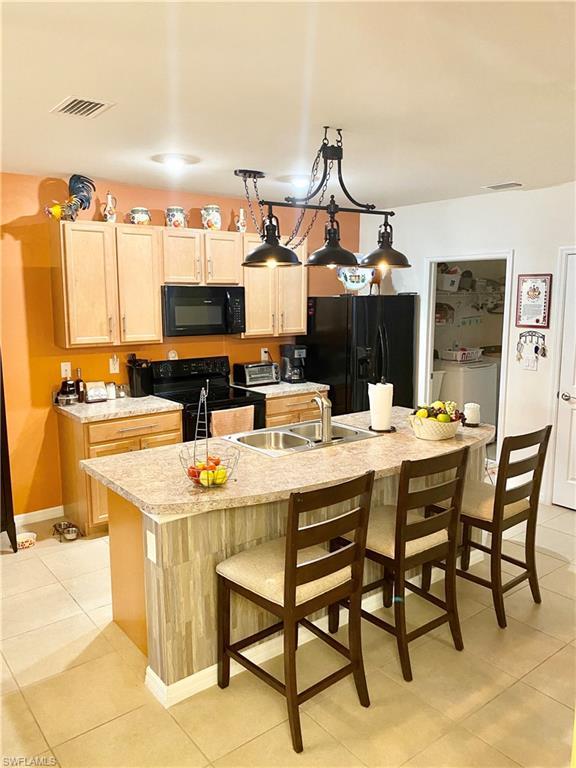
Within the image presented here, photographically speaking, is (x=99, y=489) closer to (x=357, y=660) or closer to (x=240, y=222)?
(x=357, y=660)

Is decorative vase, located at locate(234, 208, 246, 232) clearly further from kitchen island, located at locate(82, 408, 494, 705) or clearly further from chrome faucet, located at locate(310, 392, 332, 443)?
kitchen island, located at locate(82, 408, 494, 705)

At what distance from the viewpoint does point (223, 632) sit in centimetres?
250

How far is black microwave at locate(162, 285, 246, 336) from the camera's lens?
459 cm

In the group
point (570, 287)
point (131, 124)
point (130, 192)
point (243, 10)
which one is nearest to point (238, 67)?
point (243, 10)

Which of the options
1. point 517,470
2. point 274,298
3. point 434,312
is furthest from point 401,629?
point 434,312

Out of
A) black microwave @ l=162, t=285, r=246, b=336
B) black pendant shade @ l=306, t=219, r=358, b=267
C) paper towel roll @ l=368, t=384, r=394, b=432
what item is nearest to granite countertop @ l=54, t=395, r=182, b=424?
black microwave @ l=162, t=285, r=246, b=336

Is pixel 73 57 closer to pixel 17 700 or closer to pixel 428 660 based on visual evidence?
pixel 17 700

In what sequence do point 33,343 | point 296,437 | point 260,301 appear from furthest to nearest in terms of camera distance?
point 260,301 < point 33,343 < point 296,437

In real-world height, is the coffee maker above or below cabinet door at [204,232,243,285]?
below

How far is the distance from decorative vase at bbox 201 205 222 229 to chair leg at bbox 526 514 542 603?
3309 mm

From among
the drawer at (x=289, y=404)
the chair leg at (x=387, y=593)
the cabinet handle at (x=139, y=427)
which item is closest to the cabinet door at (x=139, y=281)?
the cabinet handle at (x=139, y=427)

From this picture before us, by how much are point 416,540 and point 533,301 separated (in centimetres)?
288

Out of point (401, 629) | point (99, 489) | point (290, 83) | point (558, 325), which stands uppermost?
point (290, 83)

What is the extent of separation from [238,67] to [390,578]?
8.50 ft
